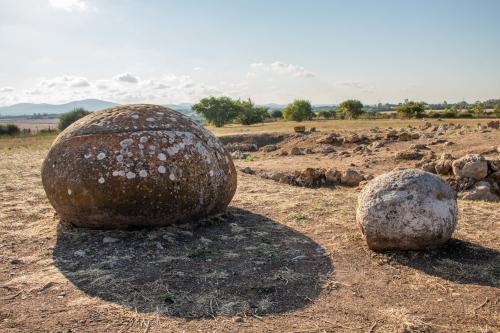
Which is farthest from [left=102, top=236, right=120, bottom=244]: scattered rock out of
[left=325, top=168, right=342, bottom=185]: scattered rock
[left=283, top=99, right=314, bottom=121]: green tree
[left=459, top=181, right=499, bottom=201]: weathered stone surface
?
[left=283, top=99, right=314, bottom=121]: green tree

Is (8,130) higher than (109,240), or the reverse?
(8,130)

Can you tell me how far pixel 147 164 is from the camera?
6.50 meters

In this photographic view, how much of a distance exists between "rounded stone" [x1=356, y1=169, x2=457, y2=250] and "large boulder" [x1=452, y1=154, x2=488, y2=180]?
17.1 feet

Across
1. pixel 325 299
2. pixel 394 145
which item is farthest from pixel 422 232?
pixel 394 145

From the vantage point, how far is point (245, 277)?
16.9 ft

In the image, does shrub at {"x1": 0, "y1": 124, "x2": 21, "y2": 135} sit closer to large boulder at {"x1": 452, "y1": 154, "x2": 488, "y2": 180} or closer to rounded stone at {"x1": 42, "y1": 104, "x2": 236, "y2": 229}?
rounded stone at {"x1": 42, "y1": 104, "x2": 236, "y2": 229}

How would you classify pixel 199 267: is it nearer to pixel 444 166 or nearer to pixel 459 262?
pixel 459 262

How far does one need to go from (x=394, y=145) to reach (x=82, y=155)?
14.9 m

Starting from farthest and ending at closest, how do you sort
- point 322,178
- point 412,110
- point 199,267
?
point 412,110 → point 322,178 → point 199,267

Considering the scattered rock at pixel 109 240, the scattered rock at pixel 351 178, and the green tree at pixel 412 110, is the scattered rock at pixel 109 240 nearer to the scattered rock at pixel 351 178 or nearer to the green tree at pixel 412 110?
the scattered rock at pixel 351 178

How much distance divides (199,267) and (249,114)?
55.0 metres

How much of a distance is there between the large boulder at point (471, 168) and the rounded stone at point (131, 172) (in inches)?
265

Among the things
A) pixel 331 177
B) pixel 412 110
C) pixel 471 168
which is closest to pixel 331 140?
pixel 331 177

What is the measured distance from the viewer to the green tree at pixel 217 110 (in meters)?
66.3
